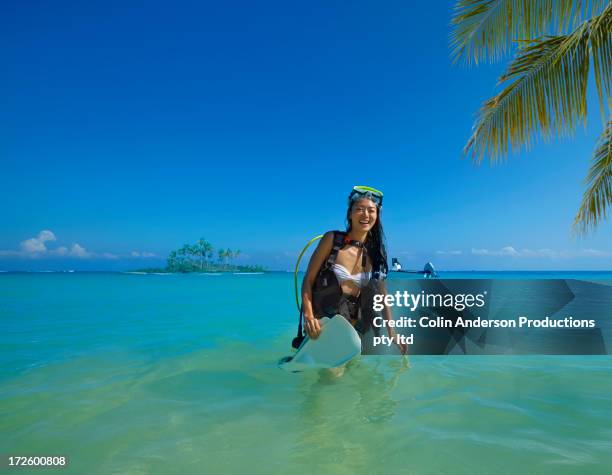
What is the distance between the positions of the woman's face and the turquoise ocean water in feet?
5.58

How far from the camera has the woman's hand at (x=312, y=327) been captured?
307 cm

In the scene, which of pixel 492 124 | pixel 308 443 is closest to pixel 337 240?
pixel 308 443

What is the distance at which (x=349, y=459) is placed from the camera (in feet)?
7.04

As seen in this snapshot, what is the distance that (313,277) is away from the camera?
10.9ft

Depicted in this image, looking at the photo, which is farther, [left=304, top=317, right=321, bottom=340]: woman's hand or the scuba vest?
the scuba vest

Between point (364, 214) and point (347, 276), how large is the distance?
666mm

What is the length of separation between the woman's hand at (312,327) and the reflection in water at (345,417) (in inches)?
25.2

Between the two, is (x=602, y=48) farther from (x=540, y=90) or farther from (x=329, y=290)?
(x=329, y=290)

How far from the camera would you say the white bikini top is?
132 inches

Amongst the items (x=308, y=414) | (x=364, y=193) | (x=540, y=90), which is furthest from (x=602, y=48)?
(x=308, y=414)

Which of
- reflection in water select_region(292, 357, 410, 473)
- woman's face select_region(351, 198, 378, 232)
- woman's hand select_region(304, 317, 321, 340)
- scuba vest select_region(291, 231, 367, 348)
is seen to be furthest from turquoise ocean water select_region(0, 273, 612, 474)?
woman's face select_region(351, 198, 378, 232)

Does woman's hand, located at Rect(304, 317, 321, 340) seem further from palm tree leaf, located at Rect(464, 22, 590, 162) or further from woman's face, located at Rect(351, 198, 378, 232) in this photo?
palm tree leaf, located at Rect(464, 22, 590, 162)

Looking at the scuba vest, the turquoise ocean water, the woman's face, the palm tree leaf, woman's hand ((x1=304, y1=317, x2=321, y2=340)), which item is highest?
the palm tree leaf

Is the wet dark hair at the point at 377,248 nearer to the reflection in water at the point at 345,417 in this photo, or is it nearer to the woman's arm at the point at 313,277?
the woman's arm at the point at 313,277
